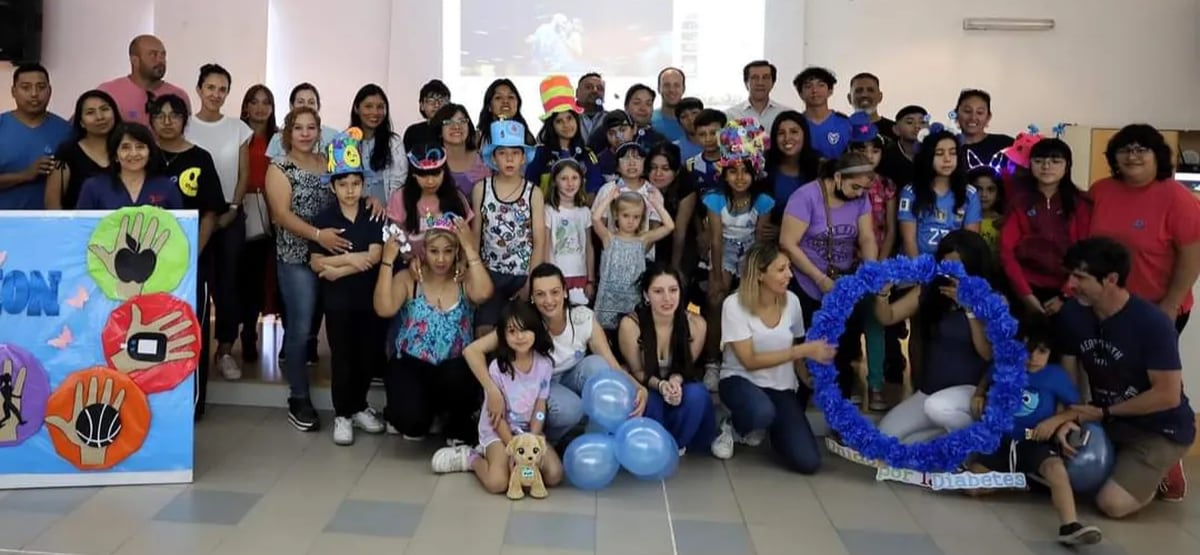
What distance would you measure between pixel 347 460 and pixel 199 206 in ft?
4.36

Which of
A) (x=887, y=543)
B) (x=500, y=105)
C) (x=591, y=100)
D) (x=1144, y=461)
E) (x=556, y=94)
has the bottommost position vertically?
(x=887, y=543)

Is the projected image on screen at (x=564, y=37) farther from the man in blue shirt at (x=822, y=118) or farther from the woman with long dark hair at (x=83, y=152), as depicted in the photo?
the woman with long dark hair at (x=83, y=152)

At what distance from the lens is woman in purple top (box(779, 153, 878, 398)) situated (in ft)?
13.4

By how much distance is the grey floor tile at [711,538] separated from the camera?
2998 millimetres

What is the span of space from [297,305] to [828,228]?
237cm

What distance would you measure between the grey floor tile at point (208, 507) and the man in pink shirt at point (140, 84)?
7.44 ft

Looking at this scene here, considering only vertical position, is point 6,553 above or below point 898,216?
below

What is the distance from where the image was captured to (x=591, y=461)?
342 centimetres

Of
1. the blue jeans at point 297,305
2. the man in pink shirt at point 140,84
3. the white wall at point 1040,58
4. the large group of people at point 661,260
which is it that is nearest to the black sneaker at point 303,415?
the large group of people at point 661,260

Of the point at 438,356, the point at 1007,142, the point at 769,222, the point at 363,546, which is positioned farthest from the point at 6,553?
the point at 1007,142

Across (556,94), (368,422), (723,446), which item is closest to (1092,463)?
(723,446)

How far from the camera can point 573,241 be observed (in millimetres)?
4203

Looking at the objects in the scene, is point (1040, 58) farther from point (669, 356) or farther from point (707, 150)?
point (669, 356)

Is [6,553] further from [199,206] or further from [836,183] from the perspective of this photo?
[836,183]
